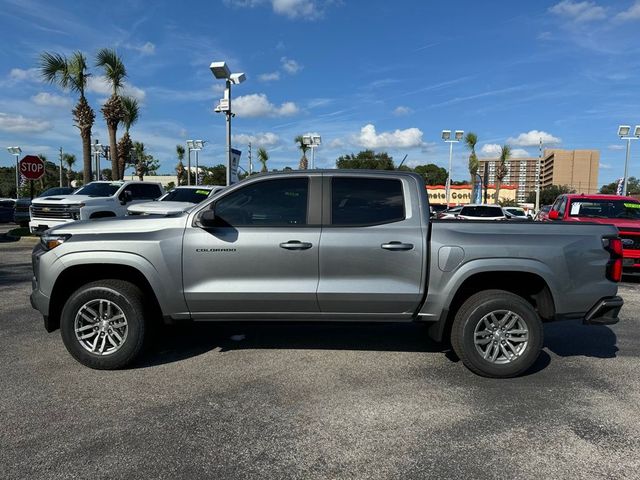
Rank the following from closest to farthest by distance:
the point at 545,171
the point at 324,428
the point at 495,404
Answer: the point at 324,428 → the point at 495,404 → the point at 545,171

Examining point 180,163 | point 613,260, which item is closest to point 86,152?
point 613,260

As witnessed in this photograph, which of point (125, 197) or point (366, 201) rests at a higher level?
point (366, 201)

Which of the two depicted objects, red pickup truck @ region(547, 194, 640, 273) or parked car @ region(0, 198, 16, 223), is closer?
red pickup truck @ region(547, 194, 640, 273)

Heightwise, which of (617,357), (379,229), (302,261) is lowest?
(617,357)

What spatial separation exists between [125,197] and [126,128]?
14412mm

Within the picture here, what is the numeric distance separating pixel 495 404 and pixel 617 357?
219 centimetres

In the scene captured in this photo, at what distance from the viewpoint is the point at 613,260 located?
455 centimetres

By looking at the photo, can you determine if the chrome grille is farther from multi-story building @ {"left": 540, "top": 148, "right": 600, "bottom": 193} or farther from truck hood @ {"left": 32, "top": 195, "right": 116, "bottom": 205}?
multi-story building @ {"left": 540, "top": 148, "right": 600, "bottom": 193}

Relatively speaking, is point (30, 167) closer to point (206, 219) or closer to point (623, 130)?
point (206, 219)

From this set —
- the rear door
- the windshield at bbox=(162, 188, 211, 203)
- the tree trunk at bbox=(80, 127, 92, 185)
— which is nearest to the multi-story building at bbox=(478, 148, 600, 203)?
the tree trunk at bbox=(80, 127, 92, 185)

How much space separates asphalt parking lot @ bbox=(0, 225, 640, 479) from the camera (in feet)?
10.2

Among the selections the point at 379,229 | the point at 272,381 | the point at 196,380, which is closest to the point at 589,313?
the point at 379,229

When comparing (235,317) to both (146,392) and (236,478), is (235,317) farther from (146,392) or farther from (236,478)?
(236,478)

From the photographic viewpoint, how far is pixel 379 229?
179 inches
